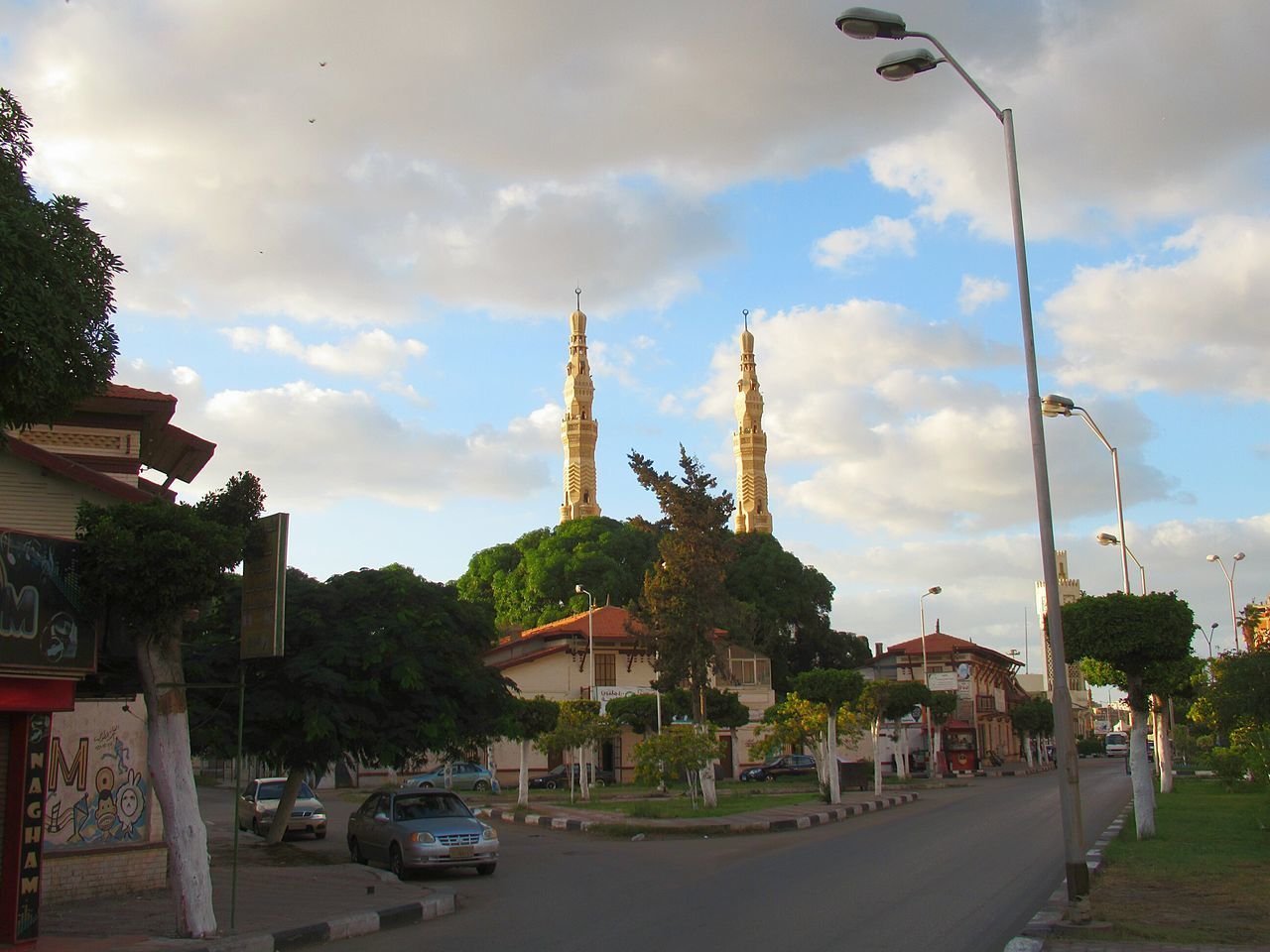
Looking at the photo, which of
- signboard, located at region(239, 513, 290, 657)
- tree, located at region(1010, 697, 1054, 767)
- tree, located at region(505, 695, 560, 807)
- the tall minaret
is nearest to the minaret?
the tall minaret

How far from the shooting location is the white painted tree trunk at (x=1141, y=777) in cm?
1908

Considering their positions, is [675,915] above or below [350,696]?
below

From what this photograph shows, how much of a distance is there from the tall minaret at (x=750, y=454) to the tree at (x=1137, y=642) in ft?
311

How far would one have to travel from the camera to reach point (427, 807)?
19719 mm

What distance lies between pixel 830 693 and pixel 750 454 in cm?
8662

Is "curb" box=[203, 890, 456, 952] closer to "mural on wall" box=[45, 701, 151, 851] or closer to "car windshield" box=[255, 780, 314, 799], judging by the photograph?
"mural on wall" box=[45, 701, 151, 851]

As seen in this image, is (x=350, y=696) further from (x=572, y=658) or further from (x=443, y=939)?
(x=572, y=658)

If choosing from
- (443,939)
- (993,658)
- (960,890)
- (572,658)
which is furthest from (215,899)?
(993,658)

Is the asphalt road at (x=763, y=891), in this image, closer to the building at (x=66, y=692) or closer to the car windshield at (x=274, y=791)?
the car windshield at (x=274, y=791)

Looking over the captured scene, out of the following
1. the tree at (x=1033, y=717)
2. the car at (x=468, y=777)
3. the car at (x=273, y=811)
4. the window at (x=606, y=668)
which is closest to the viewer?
the car at (x=273, y=811)

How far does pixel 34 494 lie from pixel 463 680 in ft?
28.0

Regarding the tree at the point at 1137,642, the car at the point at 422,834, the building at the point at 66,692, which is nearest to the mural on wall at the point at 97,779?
the building at the point at 66,692

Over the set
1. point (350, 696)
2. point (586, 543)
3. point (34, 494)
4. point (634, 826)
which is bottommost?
point (634, 826)

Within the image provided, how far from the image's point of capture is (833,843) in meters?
22.2
